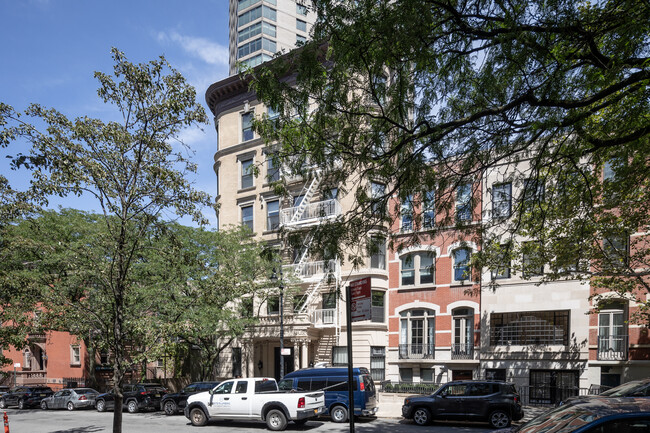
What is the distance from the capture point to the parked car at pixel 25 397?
30469 millimetres

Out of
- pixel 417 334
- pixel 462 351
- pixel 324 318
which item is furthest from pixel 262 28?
pixel 462 351

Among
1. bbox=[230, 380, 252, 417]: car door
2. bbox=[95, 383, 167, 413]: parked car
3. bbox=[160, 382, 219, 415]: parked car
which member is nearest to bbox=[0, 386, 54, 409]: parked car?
bbox=[95, 383, 167, 413]: parked car

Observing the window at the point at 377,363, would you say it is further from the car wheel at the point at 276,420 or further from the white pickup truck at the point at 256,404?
the car wheel at the point at 276,420

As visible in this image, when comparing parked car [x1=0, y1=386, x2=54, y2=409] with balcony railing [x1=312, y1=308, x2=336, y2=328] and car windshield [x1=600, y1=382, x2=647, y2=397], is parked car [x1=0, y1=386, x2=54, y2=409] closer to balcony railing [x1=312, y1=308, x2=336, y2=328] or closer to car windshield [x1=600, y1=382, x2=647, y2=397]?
balcony railing [x1=312, y1=308, x2=336, y2=328]

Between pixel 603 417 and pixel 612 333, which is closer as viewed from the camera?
pixel 603 417

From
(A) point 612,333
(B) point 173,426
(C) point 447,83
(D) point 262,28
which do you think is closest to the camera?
(C) point 447,83

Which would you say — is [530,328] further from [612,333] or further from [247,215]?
[247,215]

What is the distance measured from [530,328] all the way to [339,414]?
12.0 m

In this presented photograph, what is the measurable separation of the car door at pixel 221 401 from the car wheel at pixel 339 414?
387 centimetres

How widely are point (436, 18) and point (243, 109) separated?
1142 inches

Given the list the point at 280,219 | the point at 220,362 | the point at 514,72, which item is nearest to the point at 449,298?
the point at 280,219

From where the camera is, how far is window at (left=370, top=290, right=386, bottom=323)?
29.6 metres

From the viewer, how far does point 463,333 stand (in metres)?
27.8

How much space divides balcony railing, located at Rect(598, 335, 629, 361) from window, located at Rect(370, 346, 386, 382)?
37.1 feet
